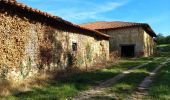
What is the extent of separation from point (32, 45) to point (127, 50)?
23.5 meters

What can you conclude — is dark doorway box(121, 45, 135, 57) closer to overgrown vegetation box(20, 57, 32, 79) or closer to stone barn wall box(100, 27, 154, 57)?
stone barn wall box(100, 27, 154, 57)

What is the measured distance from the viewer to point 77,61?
58.7 feet

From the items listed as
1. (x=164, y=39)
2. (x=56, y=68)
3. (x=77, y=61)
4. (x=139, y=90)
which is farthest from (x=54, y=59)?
(x=164, y=39)

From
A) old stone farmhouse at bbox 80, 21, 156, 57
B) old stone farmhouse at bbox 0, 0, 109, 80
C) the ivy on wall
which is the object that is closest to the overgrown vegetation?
old stone farmhouse at bbox 0, 0, 109, 80

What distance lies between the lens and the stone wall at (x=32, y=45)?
10.7m

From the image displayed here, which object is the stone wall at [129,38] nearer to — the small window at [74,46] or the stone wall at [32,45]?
the stone wall at [32,45]

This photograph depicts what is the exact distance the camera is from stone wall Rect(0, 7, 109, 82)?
10.7 metres

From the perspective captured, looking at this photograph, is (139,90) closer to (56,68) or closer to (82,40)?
(56,68)

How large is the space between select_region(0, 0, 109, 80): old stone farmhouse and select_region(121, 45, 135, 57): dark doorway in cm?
1563

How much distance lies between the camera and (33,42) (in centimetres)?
1259

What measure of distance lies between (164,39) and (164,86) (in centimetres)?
6137

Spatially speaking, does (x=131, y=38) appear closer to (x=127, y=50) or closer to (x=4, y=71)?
(x=127, y=50)

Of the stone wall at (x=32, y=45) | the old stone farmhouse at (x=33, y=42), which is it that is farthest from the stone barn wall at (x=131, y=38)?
the stone wall at (x=32, y=45)

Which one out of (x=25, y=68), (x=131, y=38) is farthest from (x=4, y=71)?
(x=131, y=38)
